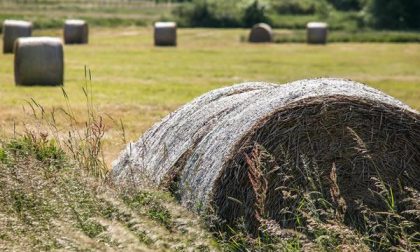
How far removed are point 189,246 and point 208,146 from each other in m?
1.86

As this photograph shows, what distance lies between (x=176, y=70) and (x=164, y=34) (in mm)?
13551

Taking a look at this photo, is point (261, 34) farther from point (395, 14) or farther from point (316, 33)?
point (395, 14)

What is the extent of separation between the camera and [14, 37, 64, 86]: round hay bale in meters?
23.3

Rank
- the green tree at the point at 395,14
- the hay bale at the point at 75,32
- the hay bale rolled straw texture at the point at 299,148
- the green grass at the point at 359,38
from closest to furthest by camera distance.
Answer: the hay bale rolled straw texture at the point at 299,148 < the hay bale at the point at 75,32 < the green grass at the point at 359,38 < the green tree at the point at 395,14

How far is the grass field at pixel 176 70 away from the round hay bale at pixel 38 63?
0.43 meters

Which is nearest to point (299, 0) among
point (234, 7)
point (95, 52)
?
point (234, 7)

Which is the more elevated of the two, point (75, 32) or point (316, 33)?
point (75, 32)

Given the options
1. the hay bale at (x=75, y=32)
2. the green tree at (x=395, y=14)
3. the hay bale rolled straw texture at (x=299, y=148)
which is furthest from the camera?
the green tree at (x=395, y=14)

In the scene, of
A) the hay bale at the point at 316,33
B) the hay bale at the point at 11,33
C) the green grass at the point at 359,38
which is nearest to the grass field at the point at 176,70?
the hay bale at the point at 316,33

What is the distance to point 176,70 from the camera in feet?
98.7

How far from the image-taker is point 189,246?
655cm

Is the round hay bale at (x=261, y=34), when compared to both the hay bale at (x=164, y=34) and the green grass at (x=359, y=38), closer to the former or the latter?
the green grass at (x=359, y=38)

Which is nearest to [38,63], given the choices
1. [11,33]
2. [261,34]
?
[11,33]

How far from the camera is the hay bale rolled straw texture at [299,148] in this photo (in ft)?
25.7
